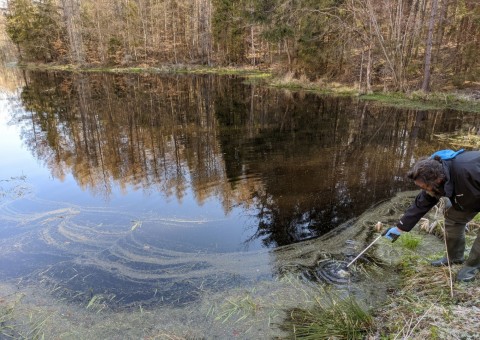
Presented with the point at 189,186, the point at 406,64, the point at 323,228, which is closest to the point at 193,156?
the point at 189,186

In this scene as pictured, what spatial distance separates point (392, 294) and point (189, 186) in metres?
4.45

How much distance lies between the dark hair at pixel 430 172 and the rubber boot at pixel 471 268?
1.00 m

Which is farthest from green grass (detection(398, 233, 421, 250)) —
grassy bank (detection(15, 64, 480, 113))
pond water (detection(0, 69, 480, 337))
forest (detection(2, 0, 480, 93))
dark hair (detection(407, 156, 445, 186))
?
forest (detection(2, 0, 480, 93))

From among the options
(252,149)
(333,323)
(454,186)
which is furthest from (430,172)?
(252,149)

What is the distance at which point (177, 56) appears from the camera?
132ft

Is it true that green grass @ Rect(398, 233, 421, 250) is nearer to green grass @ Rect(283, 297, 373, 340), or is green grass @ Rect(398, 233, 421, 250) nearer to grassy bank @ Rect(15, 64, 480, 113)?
green grass @ Rect(283, 297, 373, 340)

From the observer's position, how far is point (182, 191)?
682 cm

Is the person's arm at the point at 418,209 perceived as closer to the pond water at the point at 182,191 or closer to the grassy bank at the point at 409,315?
the grassy bank at the point at 409,315

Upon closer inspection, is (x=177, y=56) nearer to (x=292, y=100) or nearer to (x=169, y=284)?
(x=292, y=100)

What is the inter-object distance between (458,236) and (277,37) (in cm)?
2139

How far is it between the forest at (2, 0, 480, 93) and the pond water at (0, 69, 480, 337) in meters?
6.34

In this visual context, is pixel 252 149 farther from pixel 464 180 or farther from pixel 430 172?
pixel 464 180

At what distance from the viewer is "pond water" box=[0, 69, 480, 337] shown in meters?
4.34

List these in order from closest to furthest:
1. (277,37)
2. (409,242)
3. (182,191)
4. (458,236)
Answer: (458,236) → (409,242) → (182,191) → (277,37)
